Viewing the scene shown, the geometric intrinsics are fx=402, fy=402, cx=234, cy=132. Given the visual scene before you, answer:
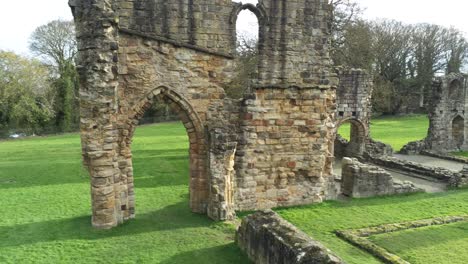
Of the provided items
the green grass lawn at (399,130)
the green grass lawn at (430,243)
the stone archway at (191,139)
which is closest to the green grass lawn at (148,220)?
the green grass lawn at (430,243)

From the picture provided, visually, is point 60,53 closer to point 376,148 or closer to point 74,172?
point 74,172

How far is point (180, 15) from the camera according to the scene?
31.6ft

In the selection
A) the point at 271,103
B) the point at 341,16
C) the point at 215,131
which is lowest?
the point at 215,131

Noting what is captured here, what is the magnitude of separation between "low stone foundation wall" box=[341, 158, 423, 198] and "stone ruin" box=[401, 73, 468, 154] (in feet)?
34.6

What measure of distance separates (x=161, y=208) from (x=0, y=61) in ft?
90.2

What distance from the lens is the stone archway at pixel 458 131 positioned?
23.1 m

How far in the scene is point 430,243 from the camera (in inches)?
341

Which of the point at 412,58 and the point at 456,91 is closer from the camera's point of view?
the point at 456,91

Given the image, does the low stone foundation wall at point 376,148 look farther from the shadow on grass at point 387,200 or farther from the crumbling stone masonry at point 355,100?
the shadow on grass at point 387,200

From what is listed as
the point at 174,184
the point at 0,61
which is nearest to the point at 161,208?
the point at 174,184

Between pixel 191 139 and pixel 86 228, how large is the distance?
3201mm

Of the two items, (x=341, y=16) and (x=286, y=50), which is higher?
(x=341, y=16)

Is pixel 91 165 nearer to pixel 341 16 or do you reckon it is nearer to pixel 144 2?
pixel 144 2

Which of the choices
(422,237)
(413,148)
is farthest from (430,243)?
(413,148)
